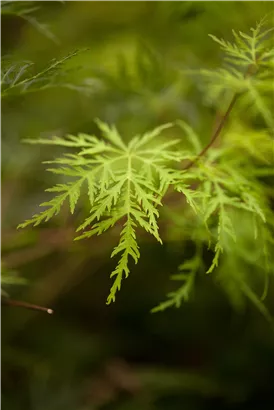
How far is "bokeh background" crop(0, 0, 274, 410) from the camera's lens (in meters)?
1.07

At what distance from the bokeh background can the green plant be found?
0.54 ft

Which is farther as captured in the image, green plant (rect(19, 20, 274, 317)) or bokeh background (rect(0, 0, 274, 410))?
bokeh background (rect(0, 0, 274, 410))

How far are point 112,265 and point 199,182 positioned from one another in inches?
26.9

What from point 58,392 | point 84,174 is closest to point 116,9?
point 84,174

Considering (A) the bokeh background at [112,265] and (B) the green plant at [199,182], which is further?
(A) the bokeh background at [112,265]

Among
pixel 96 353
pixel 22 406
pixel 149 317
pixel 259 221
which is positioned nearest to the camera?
pixel 259 221

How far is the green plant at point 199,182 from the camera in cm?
58

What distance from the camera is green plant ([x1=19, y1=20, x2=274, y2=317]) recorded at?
1.90 feet

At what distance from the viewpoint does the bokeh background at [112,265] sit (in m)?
1.07

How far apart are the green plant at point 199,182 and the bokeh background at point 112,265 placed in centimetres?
16

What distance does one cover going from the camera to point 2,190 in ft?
3.91

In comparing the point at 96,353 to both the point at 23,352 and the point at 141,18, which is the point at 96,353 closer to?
the point at 23,352

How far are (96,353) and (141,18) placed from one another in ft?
3.43

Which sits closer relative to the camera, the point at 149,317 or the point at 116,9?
the point at 116,9
